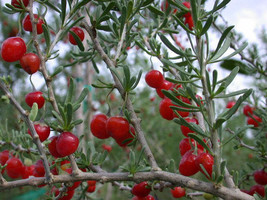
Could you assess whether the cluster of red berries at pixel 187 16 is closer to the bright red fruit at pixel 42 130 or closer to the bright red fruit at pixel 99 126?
the bright red fruit at pixel 99 126

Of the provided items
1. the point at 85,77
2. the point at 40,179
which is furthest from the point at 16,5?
the point at 85,77

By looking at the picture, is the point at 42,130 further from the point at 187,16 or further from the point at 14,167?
the point at 187,16

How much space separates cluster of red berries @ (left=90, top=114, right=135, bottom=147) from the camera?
0.71 m

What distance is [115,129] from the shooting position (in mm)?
708

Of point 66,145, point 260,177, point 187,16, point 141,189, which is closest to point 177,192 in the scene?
point 141,189

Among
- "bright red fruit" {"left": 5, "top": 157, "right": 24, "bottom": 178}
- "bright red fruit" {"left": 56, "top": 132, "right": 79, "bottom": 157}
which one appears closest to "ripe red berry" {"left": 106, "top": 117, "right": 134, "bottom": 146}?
"bright red fruit" {"left": 56, "top": 132, "right": 79, "bottom": 157}

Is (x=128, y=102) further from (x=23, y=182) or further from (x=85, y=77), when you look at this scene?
(x=85, y=77)

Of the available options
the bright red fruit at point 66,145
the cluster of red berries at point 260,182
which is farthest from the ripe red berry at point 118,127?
the cluster of red berries at point 260,182

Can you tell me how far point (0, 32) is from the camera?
3738 mm

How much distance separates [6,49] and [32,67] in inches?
3.4

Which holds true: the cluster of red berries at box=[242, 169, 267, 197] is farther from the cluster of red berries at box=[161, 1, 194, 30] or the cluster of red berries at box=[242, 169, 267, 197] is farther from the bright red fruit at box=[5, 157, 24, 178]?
the bright red fruit at box=[5, 157, 24, 178]

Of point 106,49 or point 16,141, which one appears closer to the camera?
point 106,49

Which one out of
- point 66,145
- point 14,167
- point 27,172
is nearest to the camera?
point 66,145

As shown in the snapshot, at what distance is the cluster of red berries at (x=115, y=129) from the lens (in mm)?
709
